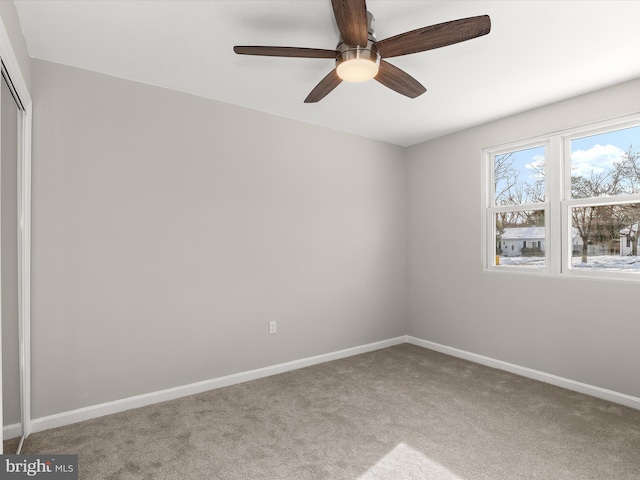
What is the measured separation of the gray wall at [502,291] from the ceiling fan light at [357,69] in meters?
2.09

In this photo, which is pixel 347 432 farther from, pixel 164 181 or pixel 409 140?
pixel 409 140

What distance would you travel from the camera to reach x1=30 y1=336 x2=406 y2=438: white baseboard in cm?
234

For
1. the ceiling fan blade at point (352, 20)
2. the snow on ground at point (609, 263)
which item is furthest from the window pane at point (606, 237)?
the ceiling fan blade at point (352, 20)

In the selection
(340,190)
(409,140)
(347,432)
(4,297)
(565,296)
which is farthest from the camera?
(409,140)

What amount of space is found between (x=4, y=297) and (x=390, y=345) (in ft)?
11.5

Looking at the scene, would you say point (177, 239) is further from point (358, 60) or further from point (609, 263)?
point (609, 263)

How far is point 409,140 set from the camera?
4129mm

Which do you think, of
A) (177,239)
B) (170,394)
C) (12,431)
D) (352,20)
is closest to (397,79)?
(352,20)

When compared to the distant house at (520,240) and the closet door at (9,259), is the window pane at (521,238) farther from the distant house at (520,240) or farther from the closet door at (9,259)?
the closet door at (9,259)

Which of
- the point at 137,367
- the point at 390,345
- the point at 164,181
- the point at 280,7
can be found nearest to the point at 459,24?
the point at 280,7

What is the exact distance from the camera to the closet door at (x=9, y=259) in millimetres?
1833

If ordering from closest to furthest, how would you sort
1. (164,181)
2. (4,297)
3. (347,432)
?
(4,297) < (347,432) < (164,181)

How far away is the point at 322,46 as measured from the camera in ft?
7.30

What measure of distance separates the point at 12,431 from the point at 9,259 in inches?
38.8
